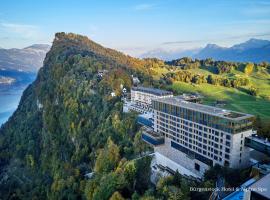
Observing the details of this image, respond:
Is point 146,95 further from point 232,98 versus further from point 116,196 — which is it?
point 116,196

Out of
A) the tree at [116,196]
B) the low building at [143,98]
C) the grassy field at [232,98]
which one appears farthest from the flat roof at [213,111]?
the grassy field at [232,98]

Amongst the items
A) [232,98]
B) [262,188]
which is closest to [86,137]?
[232,98]

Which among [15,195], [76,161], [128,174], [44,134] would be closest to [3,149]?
[44,134]

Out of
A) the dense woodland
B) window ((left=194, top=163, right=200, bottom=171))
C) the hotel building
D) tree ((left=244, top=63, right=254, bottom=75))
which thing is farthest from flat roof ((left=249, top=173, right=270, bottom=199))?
tree ((left=244, top=63, right=254, bottom=75))

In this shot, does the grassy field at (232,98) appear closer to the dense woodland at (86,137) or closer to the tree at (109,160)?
the dense woodland at (86,137)

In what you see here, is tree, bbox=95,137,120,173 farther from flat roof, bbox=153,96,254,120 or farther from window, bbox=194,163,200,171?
window, bbox=194,163,200,171

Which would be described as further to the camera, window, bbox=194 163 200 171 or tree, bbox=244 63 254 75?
tree, bbox=244 63 254 75

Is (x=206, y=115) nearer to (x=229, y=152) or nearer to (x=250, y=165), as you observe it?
(x=229, y=152)
